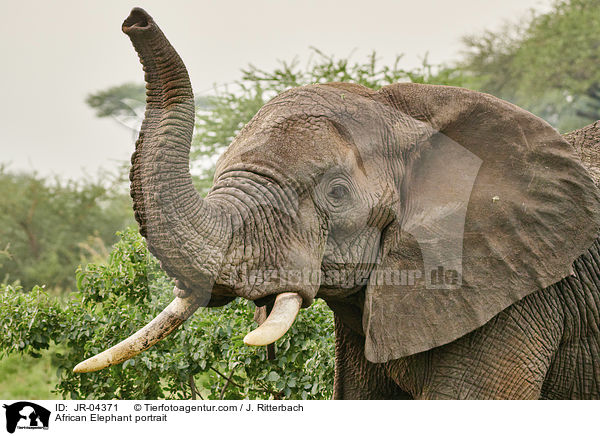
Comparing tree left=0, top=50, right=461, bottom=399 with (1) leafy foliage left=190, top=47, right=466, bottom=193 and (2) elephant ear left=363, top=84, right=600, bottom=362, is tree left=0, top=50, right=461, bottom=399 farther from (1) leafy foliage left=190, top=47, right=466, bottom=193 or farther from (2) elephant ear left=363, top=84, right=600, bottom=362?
(1) leafy foliage left=190, top=47, right=466, bottom=193

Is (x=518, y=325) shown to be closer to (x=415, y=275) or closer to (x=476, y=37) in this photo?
(x=415, y=275)

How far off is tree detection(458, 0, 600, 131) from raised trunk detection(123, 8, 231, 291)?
13.1 meters

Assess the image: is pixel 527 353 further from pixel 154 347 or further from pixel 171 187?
pixel 154 347

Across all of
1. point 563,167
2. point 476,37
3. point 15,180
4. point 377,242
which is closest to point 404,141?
point 377,242

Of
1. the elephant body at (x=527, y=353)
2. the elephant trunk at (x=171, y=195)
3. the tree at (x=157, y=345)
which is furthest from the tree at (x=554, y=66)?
the elephant trunk at (x=171, y=195)

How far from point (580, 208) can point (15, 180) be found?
35.2 ft

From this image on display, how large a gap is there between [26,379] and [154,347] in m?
2.91

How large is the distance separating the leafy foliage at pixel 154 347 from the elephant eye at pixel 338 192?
1.55m

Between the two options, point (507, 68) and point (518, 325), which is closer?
point (518, 325)

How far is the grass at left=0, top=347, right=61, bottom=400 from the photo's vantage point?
6016 millimetres

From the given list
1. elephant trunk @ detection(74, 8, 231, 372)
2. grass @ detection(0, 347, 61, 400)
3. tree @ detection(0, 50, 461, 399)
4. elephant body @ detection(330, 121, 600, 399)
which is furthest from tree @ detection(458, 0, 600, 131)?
elephant trunk @ detection(74, 8, 231, 372)

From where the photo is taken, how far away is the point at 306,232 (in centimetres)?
237

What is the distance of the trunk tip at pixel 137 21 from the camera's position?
79.3 inches
